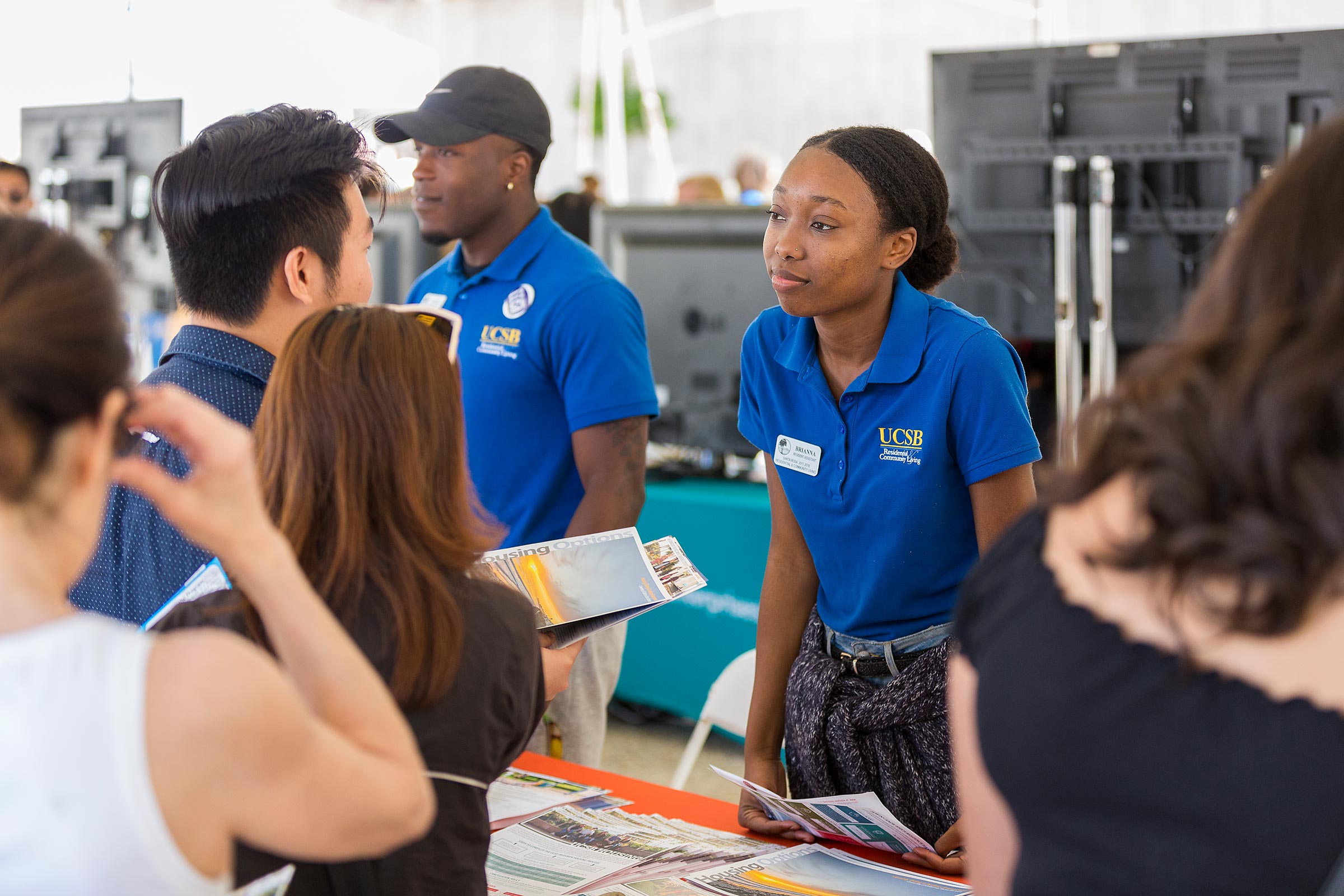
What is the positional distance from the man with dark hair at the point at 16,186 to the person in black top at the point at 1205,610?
3.54 m

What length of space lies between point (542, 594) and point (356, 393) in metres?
0.43

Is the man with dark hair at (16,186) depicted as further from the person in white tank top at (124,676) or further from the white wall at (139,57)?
the person in white tank top at (124,676)

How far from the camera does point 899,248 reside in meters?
1.53

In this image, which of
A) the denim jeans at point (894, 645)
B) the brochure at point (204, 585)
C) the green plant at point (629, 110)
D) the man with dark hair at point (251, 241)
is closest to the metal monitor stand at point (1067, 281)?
the denim jeans at point (894, 645)

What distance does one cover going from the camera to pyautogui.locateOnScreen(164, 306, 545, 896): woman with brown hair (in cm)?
94

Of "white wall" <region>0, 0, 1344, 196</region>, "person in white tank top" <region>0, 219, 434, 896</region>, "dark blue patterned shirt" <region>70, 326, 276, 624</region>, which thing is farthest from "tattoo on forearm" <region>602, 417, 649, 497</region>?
"white wall" <region>0, 0, 1344, 196</region>

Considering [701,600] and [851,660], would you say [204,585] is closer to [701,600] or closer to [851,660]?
[851,660]

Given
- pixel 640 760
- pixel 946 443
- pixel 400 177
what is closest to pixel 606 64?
pixel 400 177

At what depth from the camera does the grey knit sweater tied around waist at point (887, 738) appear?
1.44 m

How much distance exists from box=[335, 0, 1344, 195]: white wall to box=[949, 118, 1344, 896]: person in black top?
25.5ft

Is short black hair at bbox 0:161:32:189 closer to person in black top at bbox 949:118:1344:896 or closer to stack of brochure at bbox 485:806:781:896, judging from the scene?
stack of brochure at bbox 485:806:781:896

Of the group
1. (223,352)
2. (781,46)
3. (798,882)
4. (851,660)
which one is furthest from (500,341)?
(781,46)

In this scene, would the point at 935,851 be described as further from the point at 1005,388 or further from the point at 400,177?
the point at 400,177

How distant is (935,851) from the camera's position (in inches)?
54.6
